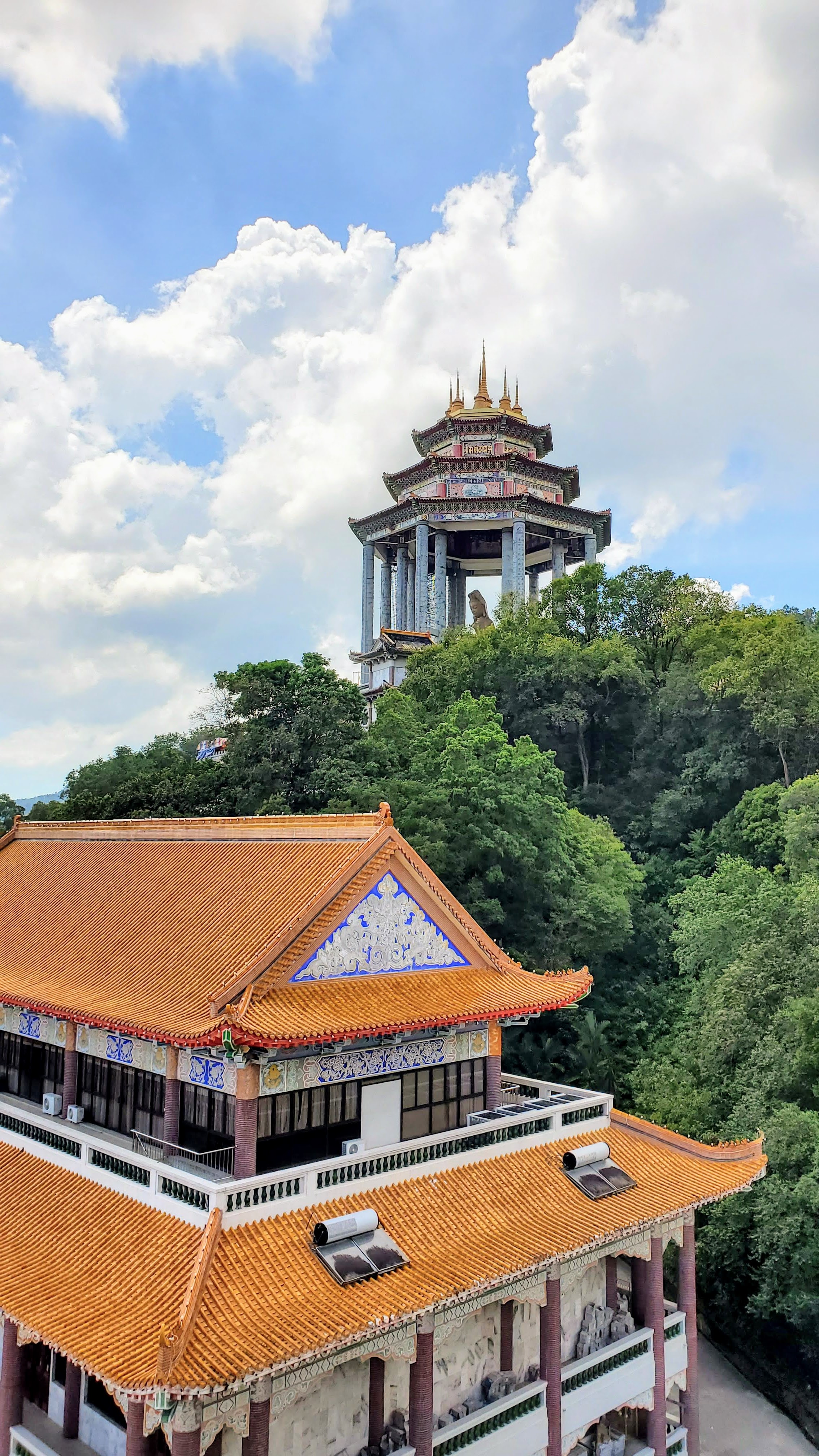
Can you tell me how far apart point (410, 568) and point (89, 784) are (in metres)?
27.4

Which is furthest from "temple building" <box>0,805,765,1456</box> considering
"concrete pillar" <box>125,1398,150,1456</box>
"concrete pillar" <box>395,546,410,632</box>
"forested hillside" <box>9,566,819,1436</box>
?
"concrete pillar" <box>395,546,410,632</box>

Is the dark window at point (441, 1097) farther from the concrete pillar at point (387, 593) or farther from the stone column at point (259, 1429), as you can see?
the concrete pillar at point (387, 593)

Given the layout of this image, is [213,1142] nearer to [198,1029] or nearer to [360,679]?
[198,1029]

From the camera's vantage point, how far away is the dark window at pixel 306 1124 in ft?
45.9

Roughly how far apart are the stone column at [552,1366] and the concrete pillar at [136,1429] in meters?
6.42

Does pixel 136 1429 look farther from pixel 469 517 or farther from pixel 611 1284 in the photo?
pixel 469 517

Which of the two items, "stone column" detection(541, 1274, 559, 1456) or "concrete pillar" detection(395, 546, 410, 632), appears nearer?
"stone column" detection(541, 1274, 559, 1456)

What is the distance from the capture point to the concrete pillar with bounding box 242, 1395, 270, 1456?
11.7 meters

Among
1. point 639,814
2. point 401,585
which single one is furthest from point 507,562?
point 639,814

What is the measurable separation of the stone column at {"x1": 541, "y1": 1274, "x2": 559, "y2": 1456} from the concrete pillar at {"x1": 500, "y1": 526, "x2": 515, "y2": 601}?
42.2 m

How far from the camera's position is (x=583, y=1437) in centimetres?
1691

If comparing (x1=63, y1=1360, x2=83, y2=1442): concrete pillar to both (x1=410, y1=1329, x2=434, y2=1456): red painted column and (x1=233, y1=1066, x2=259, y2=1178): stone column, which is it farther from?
(x1=410, y1=1329, x2=434, y2=1456): red painted column

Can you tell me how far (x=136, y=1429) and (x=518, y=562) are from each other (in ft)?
154

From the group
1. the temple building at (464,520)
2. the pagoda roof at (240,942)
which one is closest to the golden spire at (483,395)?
the temple building at (464,520)
